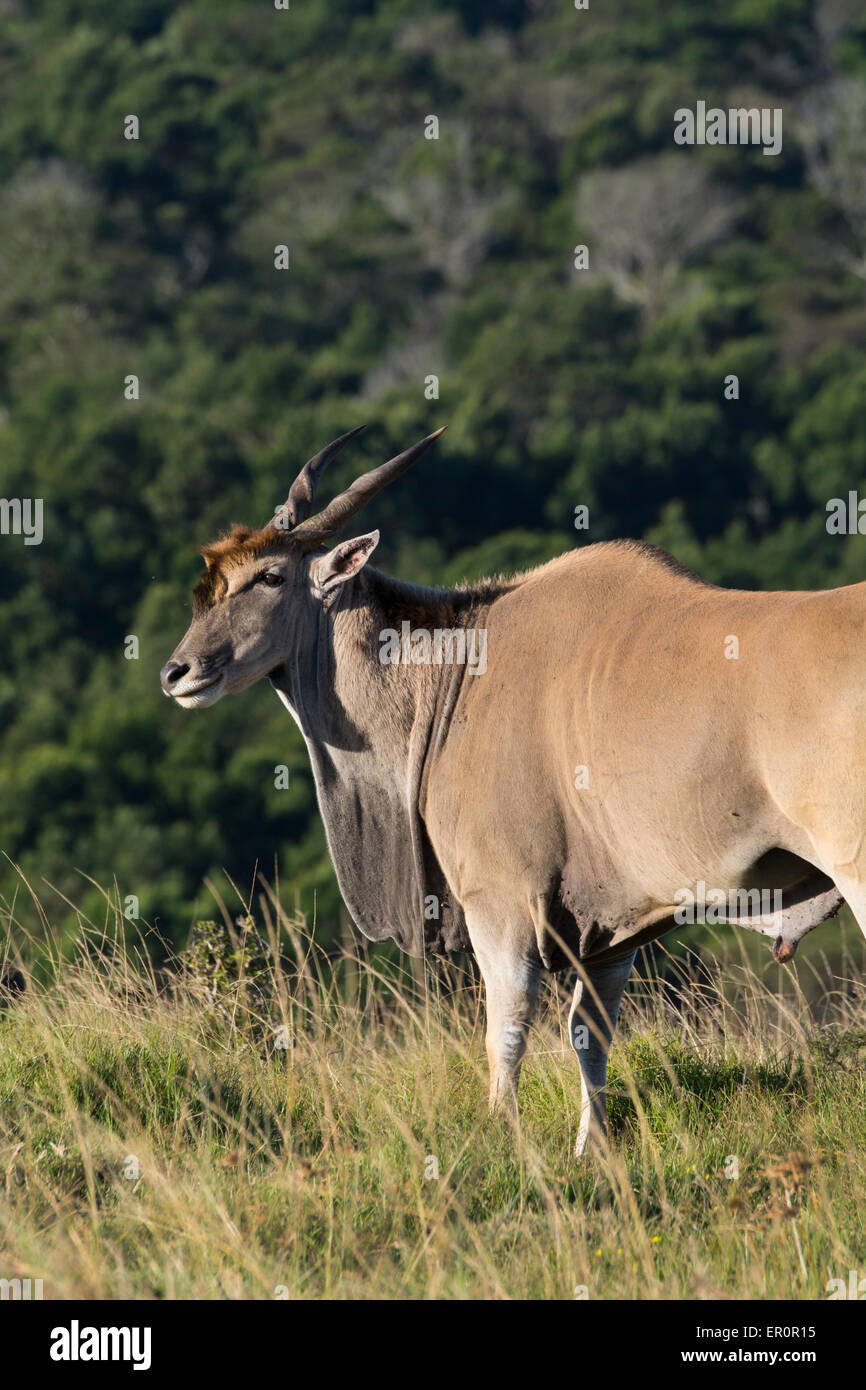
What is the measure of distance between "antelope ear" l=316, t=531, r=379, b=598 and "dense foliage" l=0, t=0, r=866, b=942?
15.9 m

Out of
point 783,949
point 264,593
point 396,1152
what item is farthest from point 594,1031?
point 264,593

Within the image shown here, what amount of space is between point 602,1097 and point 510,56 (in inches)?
2503

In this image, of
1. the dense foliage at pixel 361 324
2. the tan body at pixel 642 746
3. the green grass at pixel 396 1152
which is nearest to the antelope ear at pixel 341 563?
the tan body at pixel 642 746

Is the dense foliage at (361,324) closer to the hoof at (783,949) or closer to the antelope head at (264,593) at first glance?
the antelope head at (264,593)

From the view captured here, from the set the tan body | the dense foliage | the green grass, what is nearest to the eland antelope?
the tan body

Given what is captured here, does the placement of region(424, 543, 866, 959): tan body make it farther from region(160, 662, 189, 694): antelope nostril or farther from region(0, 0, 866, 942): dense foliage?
region(0, 0, 866, 942): dense foliage

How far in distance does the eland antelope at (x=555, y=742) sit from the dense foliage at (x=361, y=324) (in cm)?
1578

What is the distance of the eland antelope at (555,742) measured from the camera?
3.93 metres

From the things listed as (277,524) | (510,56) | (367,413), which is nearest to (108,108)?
(510,56)

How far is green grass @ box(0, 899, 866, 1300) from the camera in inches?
145

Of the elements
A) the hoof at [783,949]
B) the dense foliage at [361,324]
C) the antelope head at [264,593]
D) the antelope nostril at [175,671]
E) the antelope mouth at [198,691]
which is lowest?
the hoof at [783,949]

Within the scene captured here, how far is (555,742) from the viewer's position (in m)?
4.57

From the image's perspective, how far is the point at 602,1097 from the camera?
15.9ft

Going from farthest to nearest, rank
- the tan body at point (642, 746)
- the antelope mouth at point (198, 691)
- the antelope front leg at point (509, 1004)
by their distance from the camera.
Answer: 1. the antelope mouth at point (198, 691)
2. the antelope front leg at point (509, 1004)
3. the tan body at point (642, 746)
